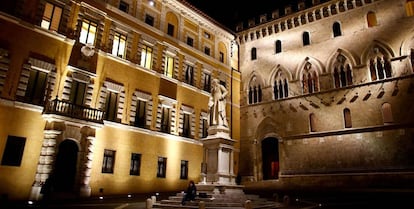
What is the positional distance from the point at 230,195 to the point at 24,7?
582 inches

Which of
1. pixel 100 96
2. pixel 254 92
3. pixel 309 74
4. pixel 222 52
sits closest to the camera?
pixel 100 96

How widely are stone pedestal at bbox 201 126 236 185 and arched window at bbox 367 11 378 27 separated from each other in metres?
17.0

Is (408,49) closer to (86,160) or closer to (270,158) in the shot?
(270,158)

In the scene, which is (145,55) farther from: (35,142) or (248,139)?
(248,139)

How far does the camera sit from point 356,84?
2209cm

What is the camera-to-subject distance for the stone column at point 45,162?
14.4m

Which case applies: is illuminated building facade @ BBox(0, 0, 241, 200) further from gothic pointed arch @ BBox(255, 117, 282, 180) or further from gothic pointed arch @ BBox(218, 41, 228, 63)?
gothic pointed arch @ BBox(255, 117, 282, 180)

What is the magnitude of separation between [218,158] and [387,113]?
1487 centimetres

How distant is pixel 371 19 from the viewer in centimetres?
2281

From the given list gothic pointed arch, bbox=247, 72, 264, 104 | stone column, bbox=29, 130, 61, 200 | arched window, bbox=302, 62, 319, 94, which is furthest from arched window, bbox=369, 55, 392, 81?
stone column, bbox=29, 130, 61, 200

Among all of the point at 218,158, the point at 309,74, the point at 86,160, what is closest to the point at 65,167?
the point at 86,160

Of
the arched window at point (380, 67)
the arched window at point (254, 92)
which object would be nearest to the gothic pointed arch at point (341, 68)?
the arched window at point (380, 67)

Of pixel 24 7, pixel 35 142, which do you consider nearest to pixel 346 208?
pixel 35 142

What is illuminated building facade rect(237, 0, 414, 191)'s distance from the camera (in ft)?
66.0
